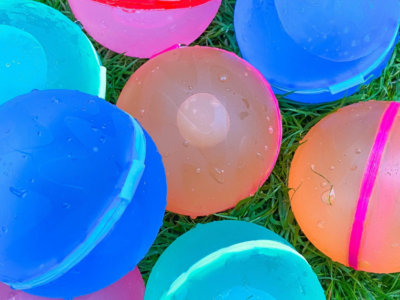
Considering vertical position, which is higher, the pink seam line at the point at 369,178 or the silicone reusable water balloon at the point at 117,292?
the pink seam line at the point at 369,178

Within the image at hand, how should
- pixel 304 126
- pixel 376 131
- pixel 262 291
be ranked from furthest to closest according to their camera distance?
pixel 304 126
pixel 376 131
pixel 262 291

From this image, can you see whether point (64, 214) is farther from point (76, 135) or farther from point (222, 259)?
point (222, 259)

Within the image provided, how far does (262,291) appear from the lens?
102cm

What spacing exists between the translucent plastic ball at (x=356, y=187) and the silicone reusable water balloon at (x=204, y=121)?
0.23m

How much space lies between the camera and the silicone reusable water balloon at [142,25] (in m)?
1.36

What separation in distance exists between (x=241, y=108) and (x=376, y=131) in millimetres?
509

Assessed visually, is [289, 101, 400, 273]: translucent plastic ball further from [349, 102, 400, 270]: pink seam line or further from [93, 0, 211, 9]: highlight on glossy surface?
[93, 0, 211, 9]: highlight on glossy surface

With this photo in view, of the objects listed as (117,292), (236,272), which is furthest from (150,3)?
(117,292)

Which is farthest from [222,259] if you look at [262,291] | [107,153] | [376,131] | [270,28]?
[270,28]

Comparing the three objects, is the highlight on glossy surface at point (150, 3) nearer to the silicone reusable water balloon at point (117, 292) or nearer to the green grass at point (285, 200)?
the green grass at point (285, 200)

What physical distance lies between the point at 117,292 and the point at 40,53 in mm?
943

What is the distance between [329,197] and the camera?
4.30 feet

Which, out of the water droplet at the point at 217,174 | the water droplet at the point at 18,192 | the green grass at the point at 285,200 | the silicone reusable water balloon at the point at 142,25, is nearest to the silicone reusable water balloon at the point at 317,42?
the green grass at the point at 285,200

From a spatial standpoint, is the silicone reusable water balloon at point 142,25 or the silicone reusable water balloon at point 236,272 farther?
the silicone reusable water balloon at point 142,25
